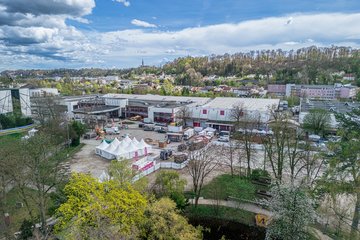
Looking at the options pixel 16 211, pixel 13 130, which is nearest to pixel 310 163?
pixel 16 211

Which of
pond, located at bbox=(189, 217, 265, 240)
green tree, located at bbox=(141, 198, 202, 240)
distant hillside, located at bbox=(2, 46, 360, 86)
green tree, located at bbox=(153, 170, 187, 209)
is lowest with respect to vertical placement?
pond, located at bbox=(189, 217, 265, 240)

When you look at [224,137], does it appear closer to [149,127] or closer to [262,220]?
[149,127]

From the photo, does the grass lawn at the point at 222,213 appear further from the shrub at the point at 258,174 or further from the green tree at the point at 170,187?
the shrub at the point at 258,174

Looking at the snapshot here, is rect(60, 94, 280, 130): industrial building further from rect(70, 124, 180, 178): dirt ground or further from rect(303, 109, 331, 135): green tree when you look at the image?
rect(70, 124, 180, 178): dirt ground

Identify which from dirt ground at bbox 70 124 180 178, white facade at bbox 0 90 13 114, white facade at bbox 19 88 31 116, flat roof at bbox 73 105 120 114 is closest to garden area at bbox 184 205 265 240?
dirt ground at bbox 70 124 180 178

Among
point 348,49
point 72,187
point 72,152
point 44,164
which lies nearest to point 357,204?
point 72,187
